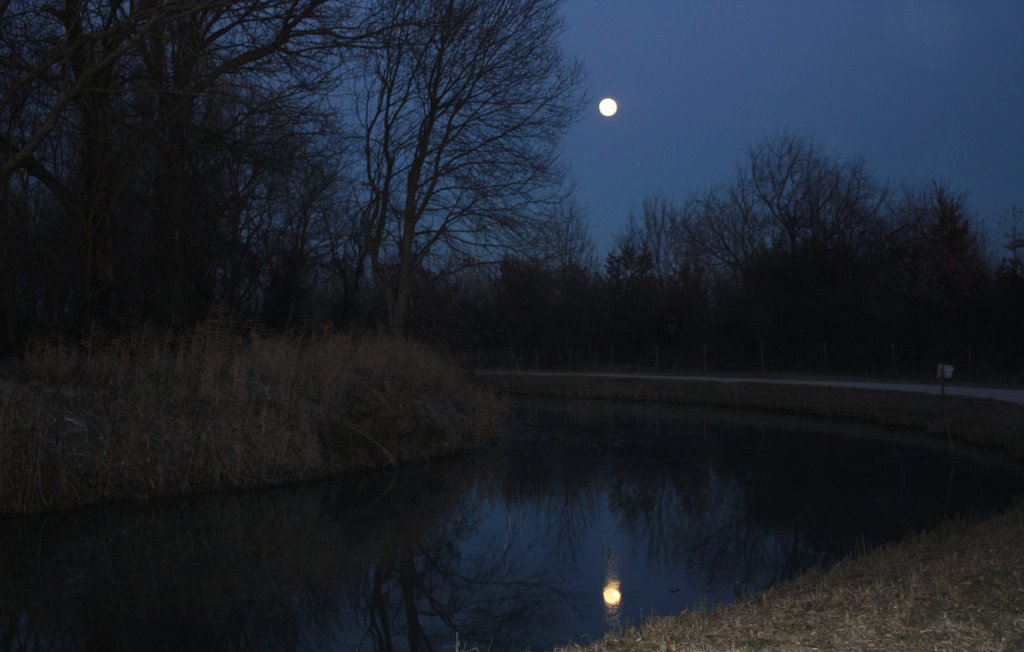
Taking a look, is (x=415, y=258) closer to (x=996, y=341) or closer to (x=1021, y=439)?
(x=1021, y=439)

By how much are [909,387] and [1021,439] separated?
1001cm

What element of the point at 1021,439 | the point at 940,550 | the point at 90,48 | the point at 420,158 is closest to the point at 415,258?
the point at 420,158

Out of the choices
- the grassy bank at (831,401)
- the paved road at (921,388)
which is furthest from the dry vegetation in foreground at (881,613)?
the paved road at (921,388)

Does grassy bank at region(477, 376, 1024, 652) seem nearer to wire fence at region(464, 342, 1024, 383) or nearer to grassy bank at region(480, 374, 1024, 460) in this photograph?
grassy bank at region(480, 374, 1024, 460)

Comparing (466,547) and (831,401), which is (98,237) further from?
(831,401)

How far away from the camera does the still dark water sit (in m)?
8.59

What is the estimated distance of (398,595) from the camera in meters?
9.84

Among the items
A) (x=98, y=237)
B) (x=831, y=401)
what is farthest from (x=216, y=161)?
(x=831, y=401)

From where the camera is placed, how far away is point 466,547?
39.5 feet

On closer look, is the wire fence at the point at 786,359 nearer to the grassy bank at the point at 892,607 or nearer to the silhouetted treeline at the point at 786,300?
the silhouetted treeline at the point at 786,300

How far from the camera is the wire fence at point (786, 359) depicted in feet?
104

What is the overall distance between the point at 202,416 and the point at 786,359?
29993 mm

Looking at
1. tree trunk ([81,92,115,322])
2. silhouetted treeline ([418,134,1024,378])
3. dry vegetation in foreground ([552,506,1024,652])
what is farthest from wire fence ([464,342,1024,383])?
dry vegetation in foreground ([552,506,1024,652])

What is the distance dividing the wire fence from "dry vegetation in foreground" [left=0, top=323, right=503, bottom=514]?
19550mm
